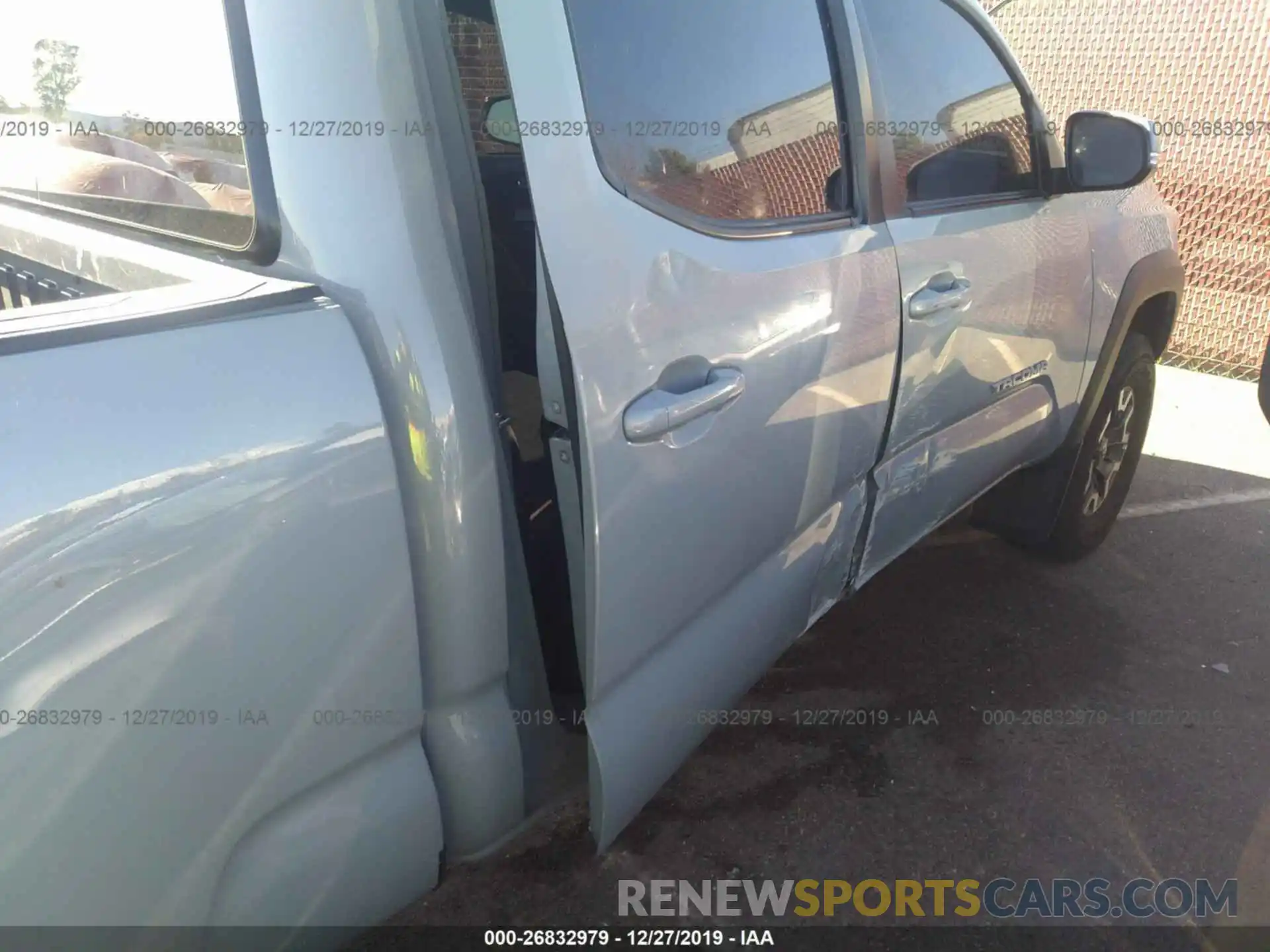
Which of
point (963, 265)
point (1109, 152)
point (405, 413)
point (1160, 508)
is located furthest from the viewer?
point (1160, 508)

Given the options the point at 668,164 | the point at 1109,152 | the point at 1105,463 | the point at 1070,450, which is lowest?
the point at 1105,463

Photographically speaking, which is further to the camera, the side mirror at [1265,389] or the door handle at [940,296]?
the door handle at [940,296]

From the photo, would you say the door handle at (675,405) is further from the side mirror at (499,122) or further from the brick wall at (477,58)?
the side mirror at (499,122)

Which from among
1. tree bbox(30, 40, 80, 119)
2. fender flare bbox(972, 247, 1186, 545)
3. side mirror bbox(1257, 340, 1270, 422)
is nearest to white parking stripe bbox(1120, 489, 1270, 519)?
fender flare bbox(972, 247, 1186, 545)

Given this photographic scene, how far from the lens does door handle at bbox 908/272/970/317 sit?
7.43ft

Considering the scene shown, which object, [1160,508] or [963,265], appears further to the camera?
[1160,508]

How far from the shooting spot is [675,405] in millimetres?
1577

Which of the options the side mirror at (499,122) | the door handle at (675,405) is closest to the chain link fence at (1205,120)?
the side mirror at (499,122)

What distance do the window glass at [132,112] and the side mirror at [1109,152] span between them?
7.58 ft

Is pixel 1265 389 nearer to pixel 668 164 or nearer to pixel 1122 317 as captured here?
pixel 1122 317

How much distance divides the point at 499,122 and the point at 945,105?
1.23 m

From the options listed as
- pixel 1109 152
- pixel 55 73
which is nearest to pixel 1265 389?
pixel 1109 152

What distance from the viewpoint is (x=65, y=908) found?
42.4 inches

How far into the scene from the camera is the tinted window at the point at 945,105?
2.41m
